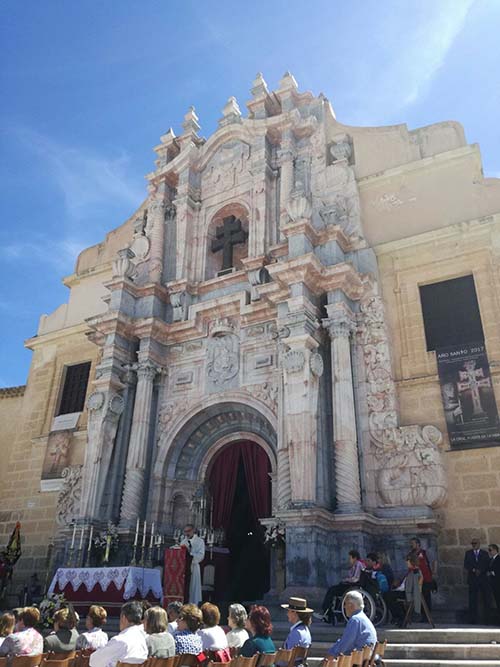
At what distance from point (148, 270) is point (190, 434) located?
525cm

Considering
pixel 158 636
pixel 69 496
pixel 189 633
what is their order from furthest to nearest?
pixel 69 496
pixel 189 633
pixel 158 636

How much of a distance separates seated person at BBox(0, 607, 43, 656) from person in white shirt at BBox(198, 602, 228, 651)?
143 centimetres

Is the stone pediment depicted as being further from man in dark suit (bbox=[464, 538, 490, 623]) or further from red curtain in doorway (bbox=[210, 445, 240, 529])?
man in dark suit (bbox=[464, 538, 490, 623])

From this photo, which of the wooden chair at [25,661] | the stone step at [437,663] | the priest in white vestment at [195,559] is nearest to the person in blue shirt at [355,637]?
the stone step at [437,663]

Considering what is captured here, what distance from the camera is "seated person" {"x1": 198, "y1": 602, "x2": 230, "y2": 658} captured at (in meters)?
5.02

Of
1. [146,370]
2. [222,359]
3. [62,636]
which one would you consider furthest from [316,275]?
[62,636]

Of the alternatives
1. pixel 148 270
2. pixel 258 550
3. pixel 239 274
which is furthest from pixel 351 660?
pixel 148 270

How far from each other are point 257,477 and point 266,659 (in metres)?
9.42

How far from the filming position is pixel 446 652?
7.08 m

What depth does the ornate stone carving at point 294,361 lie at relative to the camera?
1218 centimetres

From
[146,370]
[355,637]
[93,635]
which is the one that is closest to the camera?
[355,637]

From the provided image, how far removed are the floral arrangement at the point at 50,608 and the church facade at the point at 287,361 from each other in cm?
211

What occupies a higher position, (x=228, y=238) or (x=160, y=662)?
(x=228, y=238)

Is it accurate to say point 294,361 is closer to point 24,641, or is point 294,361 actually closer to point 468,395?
point 468,395
